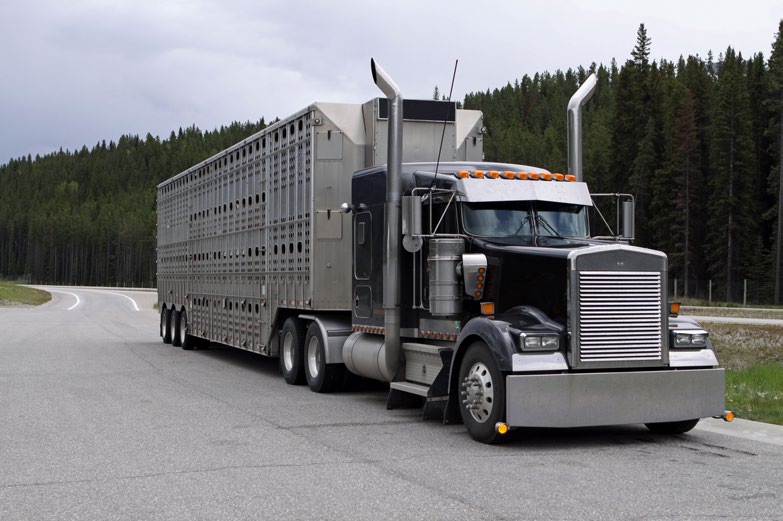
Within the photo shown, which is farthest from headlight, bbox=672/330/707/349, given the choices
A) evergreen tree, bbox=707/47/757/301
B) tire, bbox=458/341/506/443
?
evergreen tree, bbox=707/47/757/301

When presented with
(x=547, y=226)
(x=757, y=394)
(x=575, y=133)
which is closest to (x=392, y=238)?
(x=547, y=226)

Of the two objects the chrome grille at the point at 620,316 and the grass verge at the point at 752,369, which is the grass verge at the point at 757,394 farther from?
the chrome grille at the point at 620,316

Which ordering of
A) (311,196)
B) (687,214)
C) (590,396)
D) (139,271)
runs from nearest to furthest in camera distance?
(590,396), (311,196), (687,214), (139,271)

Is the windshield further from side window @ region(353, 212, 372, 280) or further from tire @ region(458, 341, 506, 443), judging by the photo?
side window @ region(353, 212, 372, 280)

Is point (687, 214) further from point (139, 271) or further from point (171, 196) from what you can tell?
point (139, 271)

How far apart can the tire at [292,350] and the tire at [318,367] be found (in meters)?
0.17

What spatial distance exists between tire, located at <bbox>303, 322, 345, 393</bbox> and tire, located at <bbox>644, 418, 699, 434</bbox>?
16.3 ft

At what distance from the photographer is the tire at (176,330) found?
23.1 m

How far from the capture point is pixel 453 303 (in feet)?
33.4

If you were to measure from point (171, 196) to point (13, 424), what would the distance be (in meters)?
14.0

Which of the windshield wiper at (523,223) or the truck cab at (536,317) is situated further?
the windshield wiper at (523,223)


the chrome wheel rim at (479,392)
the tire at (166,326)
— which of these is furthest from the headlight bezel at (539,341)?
the tire at (166,326)

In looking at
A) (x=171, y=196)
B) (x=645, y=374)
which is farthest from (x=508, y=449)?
(x=171, y=196)

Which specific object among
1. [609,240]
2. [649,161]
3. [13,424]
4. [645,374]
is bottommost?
[13,424]
